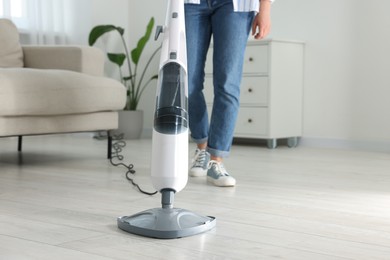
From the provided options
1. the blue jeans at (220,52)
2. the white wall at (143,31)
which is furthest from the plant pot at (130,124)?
the blue jeans at (220,52)

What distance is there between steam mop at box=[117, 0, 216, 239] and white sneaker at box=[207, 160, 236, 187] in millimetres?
798

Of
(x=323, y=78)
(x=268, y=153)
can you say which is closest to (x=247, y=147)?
(x=268, y=153)

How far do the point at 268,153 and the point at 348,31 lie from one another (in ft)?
3.19

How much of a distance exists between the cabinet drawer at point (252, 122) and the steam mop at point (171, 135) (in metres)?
2.53

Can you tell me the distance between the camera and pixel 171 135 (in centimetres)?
156

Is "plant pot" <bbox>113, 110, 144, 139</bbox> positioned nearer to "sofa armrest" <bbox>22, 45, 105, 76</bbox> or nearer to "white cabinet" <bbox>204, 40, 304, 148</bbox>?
"white cabinet" <bbox>204, 40, 304, 148</bbox>

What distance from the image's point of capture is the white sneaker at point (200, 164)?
8.77 ft

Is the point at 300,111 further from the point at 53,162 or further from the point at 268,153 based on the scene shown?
the point at 53,162

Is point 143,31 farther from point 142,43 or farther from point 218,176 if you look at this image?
point 218,176

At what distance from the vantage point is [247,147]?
414 cm

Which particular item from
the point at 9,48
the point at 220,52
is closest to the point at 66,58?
the point at 9,48

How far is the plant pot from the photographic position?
4.63 m

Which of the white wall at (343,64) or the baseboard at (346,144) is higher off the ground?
the white wall at (343,64)

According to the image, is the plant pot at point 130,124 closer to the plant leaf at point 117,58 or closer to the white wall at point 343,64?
the plant leaf at point 117,58
